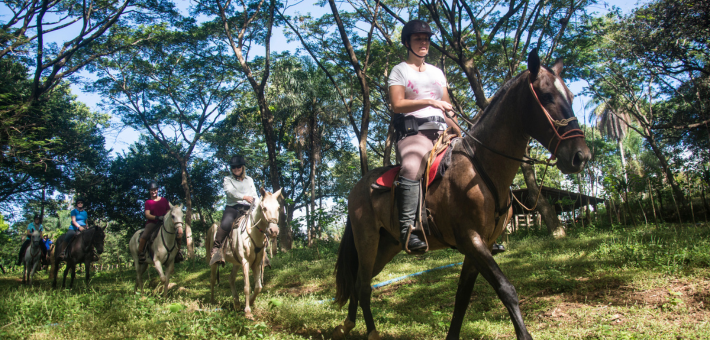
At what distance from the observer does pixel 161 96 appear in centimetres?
2270

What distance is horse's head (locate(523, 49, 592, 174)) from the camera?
2.75 m

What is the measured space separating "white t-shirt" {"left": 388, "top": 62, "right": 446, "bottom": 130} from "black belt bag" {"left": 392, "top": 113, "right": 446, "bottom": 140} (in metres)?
0.04

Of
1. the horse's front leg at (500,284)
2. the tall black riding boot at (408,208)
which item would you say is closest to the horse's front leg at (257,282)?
the tall black riding boot at (408,208)

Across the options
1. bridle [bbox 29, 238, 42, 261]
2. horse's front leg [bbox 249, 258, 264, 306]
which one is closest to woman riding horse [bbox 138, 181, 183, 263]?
horse's front leg [bbox 249, 258, 264, 306]

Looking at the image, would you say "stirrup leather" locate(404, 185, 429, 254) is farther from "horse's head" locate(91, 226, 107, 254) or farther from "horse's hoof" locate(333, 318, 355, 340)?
"horse's head" locate(91, 226, 107, 254)

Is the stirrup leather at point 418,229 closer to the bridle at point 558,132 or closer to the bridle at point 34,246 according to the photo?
the bridle at point 558,132

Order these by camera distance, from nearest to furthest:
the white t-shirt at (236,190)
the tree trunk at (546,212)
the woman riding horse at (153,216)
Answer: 1. the white t-shirt at (236,190)
2. the woman riding horse at (153,216)
3. the tree trunk at (546,212)

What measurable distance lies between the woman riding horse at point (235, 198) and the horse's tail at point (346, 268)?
3.00 m

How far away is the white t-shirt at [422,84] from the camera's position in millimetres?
4008

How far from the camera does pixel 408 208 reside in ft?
11.8

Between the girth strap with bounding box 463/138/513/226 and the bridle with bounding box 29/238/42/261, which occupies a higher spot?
the girth strap with bounding box 463/138/513/226

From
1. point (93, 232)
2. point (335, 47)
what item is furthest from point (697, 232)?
point (93, 232)

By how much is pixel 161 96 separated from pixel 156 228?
16427mm

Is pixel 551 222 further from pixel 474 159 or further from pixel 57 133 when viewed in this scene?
pixel 57 133
